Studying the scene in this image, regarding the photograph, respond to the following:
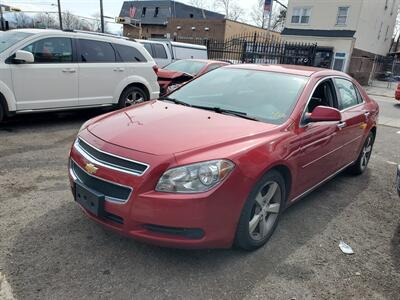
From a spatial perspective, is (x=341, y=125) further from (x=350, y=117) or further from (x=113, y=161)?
(x=113, y=161)

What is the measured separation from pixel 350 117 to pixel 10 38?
5937 millimetres

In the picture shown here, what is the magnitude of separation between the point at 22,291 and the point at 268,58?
67.4ft

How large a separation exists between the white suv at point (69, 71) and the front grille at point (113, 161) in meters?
4.10

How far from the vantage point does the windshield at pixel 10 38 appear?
6391mm

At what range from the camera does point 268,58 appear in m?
21.4

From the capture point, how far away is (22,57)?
621 centimetres

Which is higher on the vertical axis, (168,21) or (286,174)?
(168,21)

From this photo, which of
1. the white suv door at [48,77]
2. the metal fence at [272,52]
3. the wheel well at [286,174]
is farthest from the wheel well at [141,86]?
the metal fence at [272,52]

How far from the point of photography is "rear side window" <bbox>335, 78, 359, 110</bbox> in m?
4.68

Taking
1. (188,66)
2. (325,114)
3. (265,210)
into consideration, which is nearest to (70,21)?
(188,66)

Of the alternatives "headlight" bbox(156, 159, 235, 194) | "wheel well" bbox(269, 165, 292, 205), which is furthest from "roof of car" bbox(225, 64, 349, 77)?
"headlight" bbox(156, 159, 235, 194)

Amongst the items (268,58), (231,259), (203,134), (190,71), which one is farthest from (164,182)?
(268,58)

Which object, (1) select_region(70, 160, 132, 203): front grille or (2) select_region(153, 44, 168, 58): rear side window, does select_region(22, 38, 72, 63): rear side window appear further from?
(2) select_region(153, 44, 168, 58): rear side window

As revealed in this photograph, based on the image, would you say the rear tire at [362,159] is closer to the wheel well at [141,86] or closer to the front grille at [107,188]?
the front grille at [107,188]
